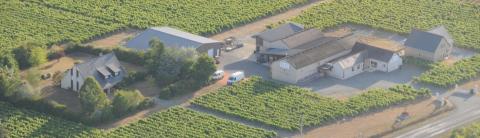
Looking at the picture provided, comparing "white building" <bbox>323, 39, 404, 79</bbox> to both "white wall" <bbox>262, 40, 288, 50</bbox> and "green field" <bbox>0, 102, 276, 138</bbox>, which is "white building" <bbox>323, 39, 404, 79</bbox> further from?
"green field" <bbox>0, 102, 276, 138</bbox>

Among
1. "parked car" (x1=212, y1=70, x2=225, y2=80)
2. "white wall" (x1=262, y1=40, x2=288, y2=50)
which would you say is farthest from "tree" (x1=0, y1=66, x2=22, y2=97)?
"white wall" (x1=262, y1=40, x2=288, y2=50)

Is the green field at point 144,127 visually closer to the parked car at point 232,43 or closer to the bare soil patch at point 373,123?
the bare soil patch at point 373,123

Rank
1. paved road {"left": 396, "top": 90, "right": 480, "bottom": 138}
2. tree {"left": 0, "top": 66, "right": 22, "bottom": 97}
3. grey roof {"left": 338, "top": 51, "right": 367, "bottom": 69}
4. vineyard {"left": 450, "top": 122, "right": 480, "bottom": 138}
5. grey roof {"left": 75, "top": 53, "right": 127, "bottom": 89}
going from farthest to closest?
grey roof {"left": 338, "top": 51, "right": 367, "bottom": 69} → grey roof {"left": 75, "top": 53, "right": 127, "bottom": 89} → tree {"left": 0, "top": 66, "right": 22, "bottom": 97} → paved road {"left": 396, "top": 90, "right": 480, "bottom": 138} → vineyard {"left": 450, "top": 122, "right": 480, "bottom": 138}

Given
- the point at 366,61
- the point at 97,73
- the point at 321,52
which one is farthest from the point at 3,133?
the point at 366,61

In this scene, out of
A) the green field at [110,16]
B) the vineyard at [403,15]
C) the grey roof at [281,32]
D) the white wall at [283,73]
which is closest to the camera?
the white wall at [283,73]

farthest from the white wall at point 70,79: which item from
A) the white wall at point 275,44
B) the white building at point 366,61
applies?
the white building at point 366,61

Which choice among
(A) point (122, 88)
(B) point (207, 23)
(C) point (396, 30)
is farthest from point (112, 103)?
(C) point (396, 30)
